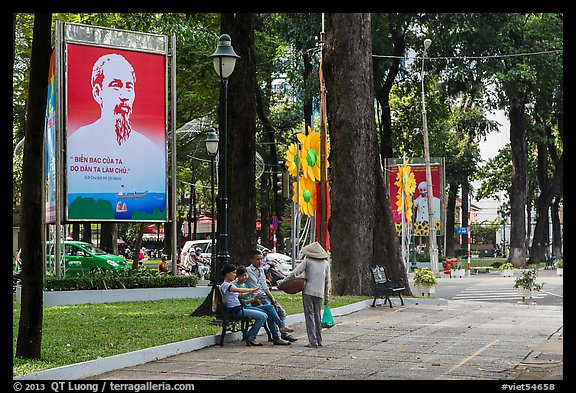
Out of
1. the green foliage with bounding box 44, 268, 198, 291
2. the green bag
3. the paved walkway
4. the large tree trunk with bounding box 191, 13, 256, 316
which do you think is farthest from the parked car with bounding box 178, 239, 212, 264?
the green bag

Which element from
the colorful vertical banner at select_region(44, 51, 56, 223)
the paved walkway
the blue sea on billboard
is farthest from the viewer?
the blue sea on billboard

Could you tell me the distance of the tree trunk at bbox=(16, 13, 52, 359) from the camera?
38.9ft

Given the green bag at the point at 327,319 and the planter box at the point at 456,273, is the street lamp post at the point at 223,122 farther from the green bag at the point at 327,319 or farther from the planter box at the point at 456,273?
the planter box at the point at 456,273

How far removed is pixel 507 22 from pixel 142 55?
25368 millimetres

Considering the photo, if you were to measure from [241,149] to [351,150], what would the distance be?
637 cm

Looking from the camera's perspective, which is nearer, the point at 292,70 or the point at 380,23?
the point at 380,23

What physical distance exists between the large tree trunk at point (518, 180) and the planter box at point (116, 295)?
26.9 metres

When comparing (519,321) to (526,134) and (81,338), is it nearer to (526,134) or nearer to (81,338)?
(81,338)

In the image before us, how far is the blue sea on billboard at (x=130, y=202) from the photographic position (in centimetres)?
2389

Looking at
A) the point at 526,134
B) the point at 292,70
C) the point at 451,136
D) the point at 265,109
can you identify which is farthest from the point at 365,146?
the point at 451,136

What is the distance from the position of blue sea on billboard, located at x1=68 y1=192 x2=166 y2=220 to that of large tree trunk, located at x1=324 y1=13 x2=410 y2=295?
4.74 metres

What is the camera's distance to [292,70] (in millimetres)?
45938

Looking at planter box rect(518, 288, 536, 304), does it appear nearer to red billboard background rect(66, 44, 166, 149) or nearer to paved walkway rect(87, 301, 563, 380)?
paved walkway rect(87, 301, 563, 380)
